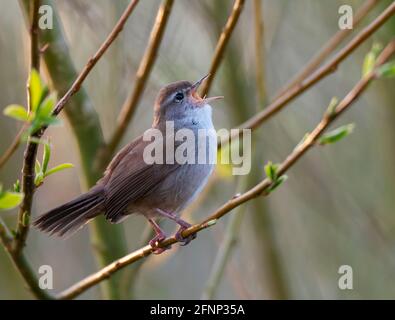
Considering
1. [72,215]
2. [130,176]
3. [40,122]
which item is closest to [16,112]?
[40,122]

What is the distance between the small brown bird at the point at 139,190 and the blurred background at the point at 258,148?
0.54 meters

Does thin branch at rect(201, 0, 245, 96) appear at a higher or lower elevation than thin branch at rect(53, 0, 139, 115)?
higher

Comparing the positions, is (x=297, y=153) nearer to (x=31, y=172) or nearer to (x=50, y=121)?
(x=50, y=121)

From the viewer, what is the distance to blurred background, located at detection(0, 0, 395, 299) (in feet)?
15.5

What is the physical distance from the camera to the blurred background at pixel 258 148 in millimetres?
4734

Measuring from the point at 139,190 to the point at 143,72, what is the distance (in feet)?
2.17

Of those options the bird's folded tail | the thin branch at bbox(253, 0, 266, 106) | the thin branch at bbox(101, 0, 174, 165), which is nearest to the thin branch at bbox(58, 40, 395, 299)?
the bird's folded tail

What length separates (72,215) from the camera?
11.5ft

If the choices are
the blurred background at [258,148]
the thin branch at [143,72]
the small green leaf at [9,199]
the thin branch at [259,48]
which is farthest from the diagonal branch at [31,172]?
the thin branch at [259,48]

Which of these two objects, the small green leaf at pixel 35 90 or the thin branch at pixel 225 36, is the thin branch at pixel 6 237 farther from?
the thin branch at pixel 225 36

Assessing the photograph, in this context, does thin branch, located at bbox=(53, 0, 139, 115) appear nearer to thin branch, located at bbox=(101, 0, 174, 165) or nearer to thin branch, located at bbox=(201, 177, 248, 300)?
thin branch, located at bbox=(101, 0, 174, 165)
